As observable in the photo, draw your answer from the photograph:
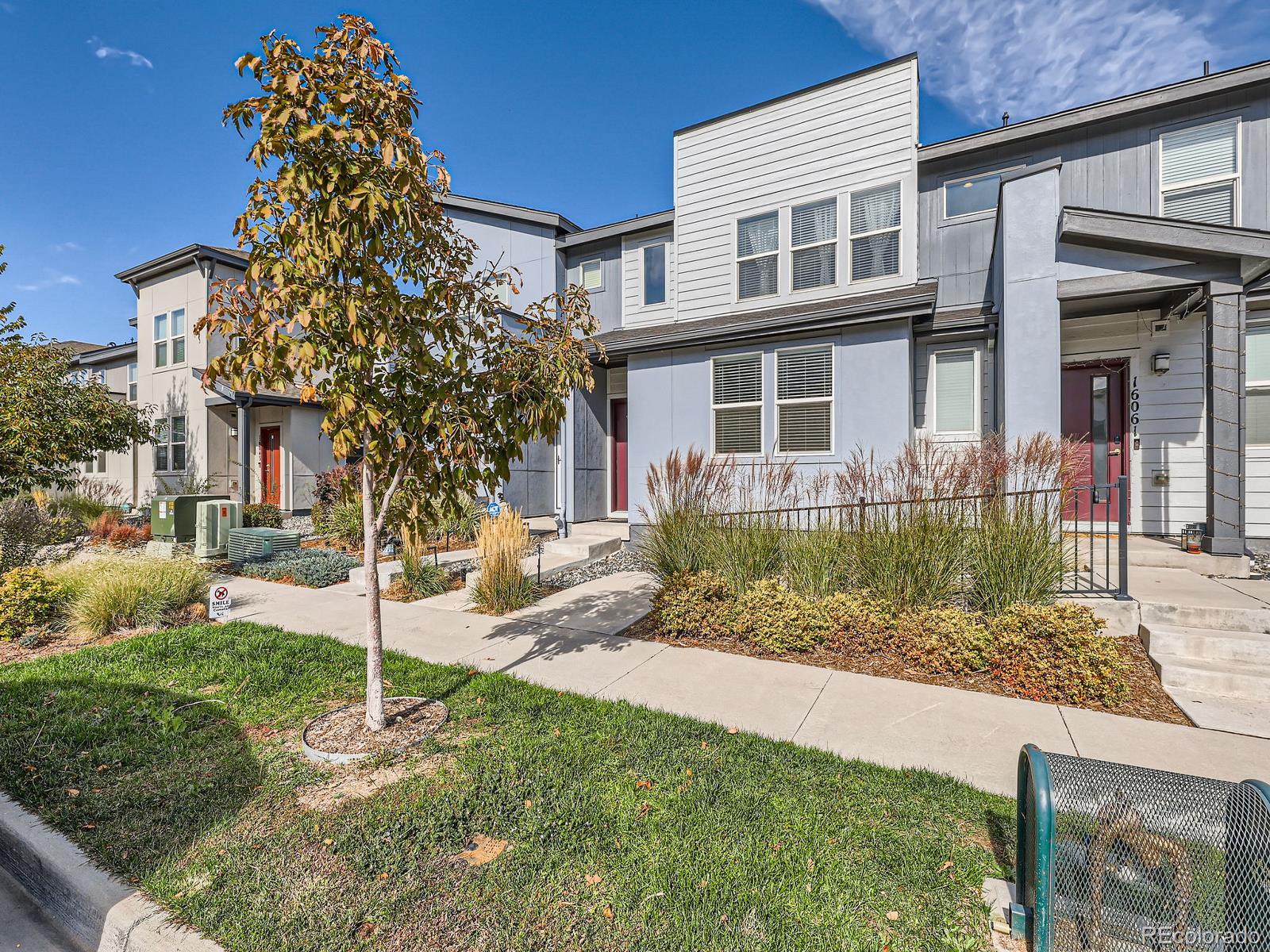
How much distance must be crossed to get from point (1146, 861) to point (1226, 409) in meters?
7.45

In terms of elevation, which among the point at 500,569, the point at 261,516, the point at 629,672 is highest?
the point at 261,516

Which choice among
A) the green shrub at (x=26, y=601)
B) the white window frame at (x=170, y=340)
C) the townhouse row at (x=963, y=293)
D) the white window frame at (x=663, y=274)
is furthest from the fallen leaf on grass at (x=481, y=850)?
the white window frame at (x=170, y=340)

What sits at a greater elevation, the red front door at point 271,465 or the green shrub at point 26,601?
the red front door at point 271,465

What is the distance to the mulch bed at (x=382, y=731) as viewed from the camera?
3545 millimetres

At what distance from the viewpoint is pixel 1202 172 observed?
307 inches

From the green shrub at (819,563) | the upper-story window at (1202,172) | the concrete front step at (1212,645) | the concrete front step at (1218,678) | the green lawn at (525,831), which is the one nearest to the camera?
the green lawn at (525,831)

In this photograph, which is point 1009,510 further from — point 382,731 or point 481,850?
point 382,731

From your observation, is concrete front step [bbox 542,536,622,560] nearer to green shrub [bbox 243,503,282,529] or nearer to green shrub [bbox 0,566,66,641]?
green shrub [bbox 0,566,66,641]

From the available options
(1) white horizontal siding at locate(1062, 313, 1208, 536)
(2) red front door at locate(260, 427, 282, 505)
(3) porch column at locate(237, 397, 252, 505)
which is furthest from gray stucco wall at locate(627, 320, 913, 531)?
(2) red front door at locate(260, 427, 282, 505)

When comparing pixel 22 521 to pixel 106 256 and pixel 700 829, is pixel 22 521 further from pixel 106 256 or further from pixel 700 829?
pixel 700 829

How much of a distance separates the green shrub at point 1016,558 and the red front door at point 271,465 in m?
15.9

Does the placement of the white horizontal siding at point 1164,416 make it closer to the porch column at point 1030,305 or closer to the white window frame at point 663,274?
the porch column at point 1030,305

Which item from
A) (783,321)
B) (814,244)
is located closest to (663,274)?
(814,244)

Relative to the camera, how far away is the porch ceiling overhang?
26.7ft
